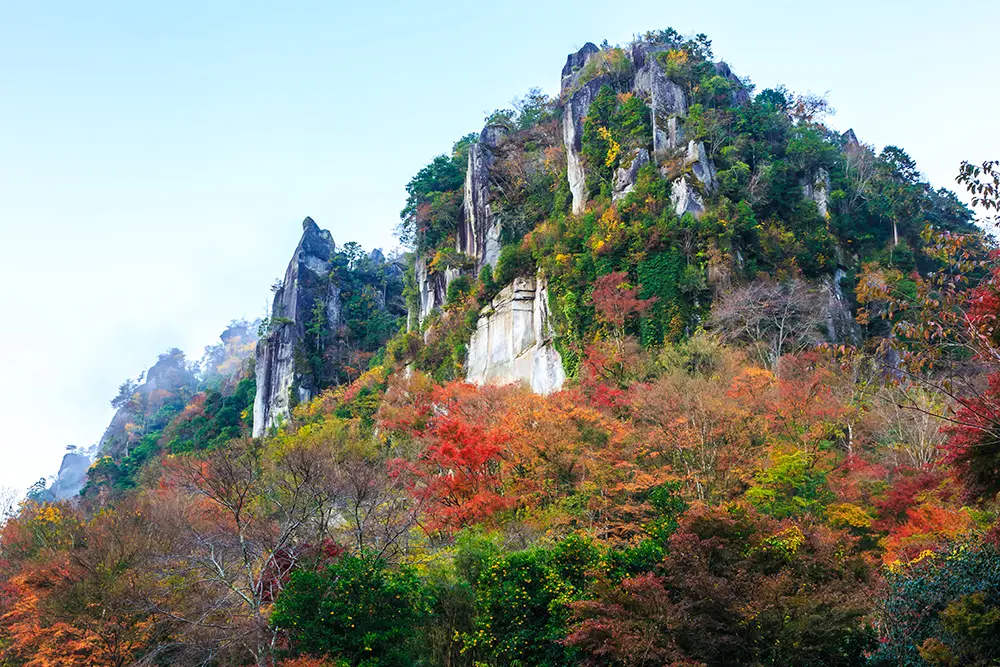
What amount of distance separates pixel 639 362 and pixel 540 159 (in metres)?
18.0

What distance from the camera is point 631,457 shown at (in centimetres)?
1756

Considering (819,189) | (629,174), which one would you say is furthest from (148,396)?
(819,189)

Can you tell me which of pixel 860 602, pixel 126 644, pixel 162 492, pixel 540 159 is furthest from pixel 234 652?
pixel 540 159

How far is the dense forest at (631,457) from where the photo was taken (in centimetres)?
995

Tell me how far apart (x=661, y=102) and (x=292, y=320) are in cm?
2832

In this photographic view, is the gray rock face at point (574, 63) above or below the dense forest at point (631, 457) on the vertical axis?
above

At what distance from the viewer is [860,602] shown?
995cm

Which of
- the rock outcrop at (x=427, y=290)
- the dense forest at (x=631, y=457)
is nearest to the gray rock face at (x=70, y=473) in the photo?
the dense forest at (x=631, y=457)

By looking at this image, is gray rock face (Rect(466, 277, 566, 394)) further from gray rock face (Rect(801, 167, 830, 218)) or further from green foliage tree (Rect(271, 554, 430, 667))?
green foliage tree (Rect(271, 554, 430, 667))

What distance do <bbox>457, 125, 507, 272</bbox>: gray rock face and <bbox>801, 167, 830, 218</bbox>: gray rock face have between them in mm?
15076

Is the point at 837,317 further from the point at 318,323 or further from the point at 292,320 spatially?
the point at 292,320

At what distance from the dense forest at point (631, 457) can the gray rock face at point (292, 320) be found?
3977 mm

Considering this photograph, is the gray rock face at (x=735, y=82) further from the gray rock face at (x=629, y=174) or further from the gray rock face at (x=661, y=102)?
the gray rock face at (x=629, y=174)

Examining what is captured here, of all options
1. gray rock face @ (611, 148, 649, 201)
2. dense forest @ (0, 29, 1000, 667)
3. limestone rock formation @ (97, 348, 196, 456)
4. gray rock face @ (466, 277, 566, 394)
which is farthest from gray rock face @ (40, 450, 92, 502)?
gray rock face @ (611, 148, 649, 201)
